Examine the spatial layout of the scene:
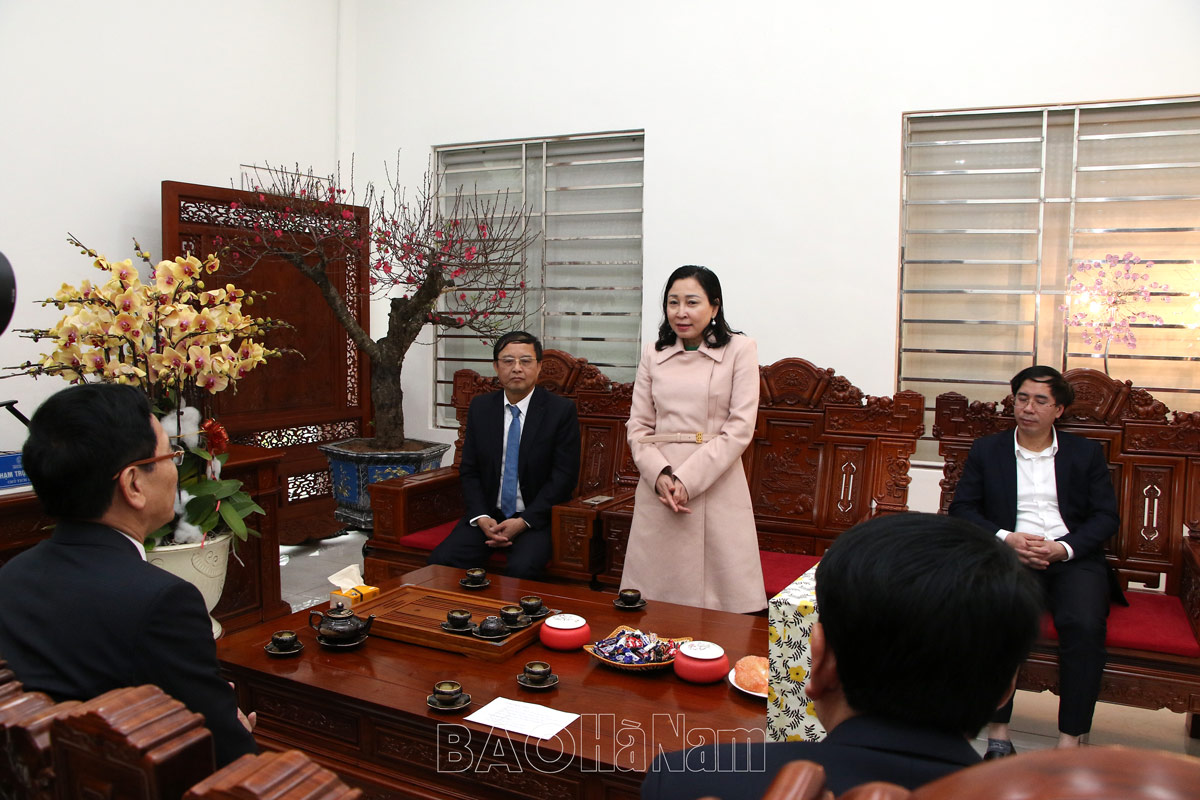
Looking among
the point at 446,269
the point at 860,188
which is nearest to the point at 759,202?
the point at 860,188

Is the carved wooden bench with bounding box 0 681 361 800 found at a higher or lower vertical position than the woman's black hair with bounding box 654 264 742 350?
lower

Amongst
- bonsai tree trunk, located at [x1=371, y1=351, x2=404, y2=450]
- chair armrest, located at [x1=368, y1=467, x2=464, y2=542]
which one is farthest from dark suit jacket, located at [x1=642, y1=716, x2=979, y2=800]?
bonsai tree trunk, located at [x1=371, y1=351, x2=404, y2=450]

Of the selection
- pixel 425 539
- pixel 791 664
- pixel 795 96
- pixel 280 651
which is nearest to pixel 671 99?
pixel 795 96

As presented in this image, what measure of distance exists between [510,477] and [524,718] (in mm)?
1847

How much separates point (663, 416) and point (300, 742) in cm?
160

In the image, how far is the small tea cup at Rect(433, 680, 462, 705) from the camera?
186cm

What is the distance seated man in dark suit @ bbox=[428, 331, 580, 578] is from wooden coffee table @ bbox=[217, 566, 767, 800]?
1229mm

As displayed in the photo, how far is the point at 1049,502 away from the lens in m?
2.90

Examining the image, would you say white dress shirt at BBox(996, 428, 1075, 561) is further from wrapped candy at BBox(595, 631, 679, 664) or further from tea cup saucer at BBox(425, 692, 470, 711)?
tea cup saucer at BBox(425, 692, 470, 711)

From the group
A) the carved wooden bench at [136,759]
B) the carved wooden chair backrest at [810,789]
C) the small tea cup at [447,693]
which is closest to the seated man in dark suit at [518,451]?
the small tea cup at [447,693]

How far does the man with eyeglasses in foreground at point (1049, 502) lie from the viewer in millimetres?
2672

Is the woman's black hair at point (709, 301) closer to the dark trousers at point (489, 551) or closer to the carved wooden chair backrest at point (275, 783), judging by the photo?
the dark trousers at point (489, 551)

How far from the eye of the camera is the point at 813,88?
4414 millimetres

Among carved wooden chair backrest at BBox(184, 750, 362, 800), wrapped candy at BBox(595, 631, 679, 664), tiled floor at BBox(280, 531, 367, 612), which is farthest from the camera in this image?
tiled floor at BBox(280, 531, 367, 612)
